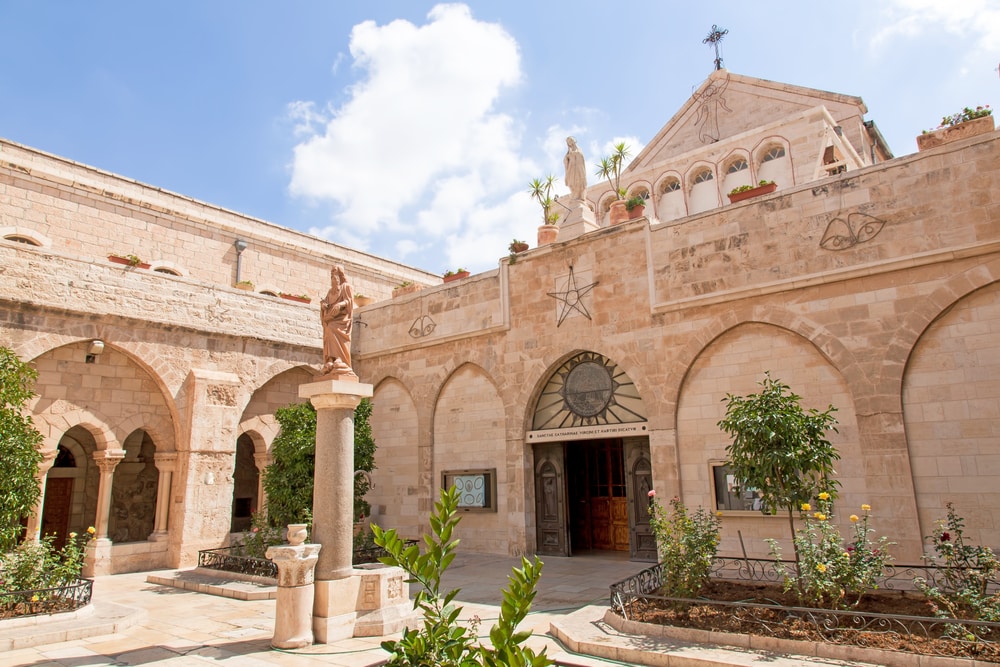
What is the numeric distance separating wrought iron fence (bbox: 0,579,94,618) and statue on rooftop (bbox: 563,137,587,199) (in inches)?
445

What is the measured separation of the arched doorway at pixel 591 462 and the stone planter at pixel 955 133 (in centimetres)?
605

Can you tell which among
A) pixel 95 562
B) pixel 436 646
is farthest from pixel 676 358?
pixel 95 562

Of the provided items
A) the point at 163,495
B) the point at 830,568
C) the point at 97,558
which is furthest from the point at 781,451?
the point at 97,558

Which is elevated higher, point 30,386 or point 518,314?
point 518,314

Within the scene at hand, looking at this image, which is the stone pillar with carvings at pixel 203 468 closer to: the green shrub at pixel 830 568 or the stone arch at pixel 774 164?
the green shrub at pixel 830 568

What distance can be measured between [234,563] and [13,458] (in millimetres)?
3963

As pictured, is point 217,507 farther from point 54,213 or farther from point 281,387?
point 54,213

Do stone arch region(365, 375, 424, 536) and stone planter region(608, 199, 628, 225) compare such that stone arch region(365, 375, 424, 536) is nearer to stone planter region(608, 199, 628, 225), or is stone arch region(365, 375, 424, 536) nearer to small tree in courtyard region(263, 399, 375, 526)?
small tree in courtyard region(263, 399, 375, 526)

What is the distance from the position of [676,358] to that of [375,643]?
697 cm

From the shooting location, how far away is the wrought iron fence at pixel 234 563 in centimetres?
1084

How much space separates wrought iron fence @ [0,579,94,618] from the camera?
770 cm

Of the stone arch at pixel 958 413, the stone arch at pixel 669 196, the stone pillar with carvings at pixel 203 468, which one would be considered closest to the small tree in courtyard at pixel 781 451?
the stone arch at pixel 958 413

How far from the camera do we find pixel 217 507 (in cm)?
1340

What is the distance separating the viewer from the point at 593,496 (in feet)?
46.9
